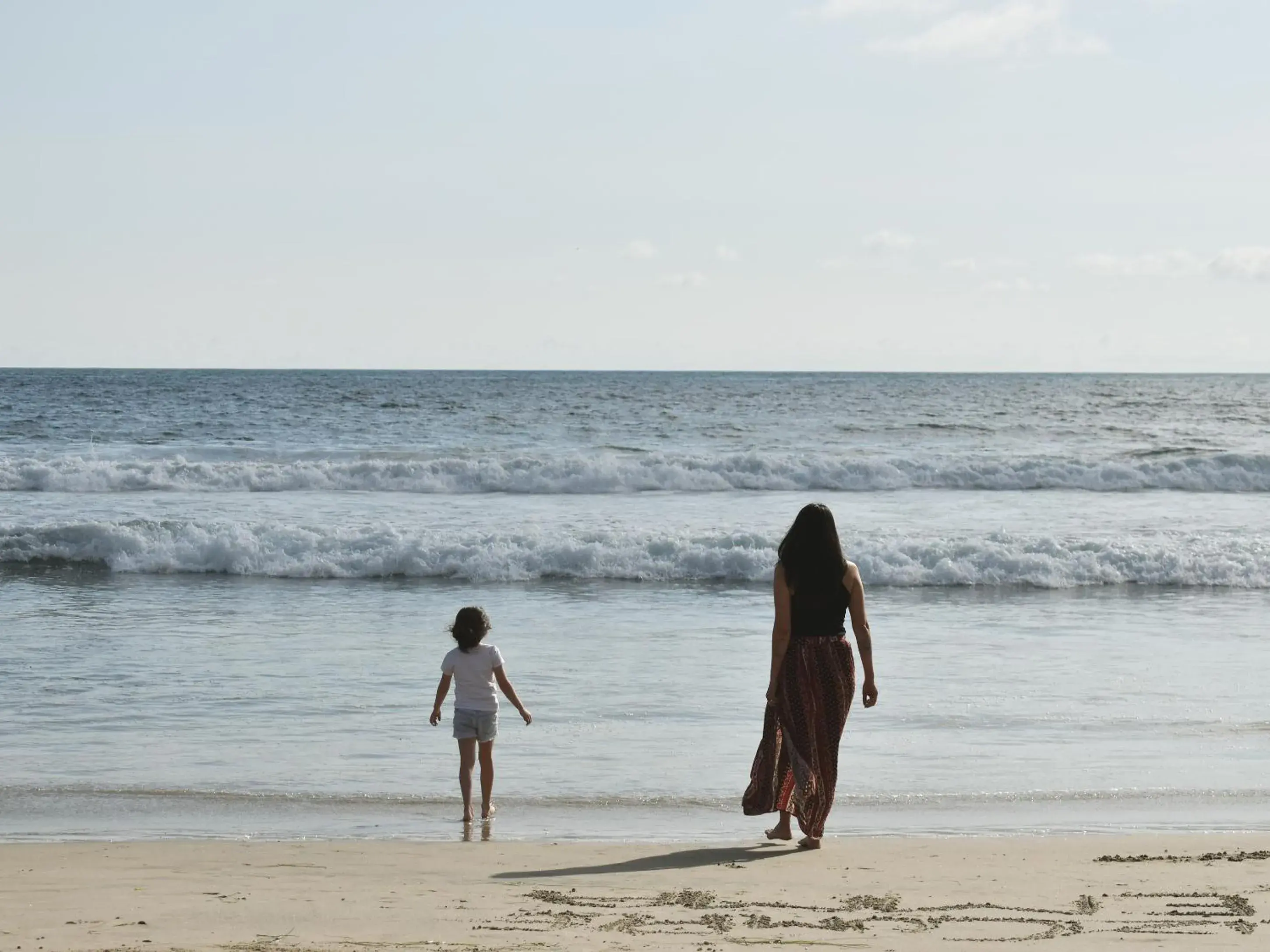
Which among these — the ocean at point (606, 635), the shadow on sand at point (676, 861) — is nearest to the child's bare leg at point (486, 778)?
the ocean at point (606, 635)

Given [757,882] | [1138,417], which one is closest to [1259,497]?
[757,882]

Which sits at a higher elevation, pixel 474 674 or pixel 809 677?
pixel 809 677

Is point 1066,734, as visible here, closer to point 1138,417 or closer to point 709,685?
point 709,685

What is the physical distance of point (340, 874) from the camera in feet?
17.8

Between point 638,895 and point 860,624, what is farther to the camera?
point 860,624

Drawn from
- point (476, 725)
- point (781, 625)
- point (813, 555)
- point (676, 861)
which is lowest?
point (676, 861)

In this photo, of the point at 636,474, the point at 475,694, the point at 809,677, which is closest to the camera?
the point at 809,677

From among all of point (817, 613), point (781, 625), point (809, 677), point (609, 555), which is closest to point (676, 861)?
point (809, 677)

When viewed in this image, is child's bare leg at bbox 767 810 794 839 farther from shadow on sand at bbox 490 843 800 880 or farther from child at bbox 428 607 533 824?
child at bbox 428 607 533 824

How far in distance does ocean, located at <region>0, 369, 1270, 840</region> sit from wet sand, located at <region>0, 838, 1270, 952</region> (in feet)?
1.72

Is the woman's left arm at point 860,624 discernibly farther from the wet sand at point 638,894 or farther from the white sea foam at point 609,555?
the white sea foam at point 609,555

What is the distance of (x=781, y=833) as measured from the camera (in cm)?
611

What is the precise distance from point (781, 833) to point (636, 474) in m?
21.0

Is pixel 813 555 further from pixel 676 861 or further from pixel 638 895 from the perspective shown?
pixel 638 895
